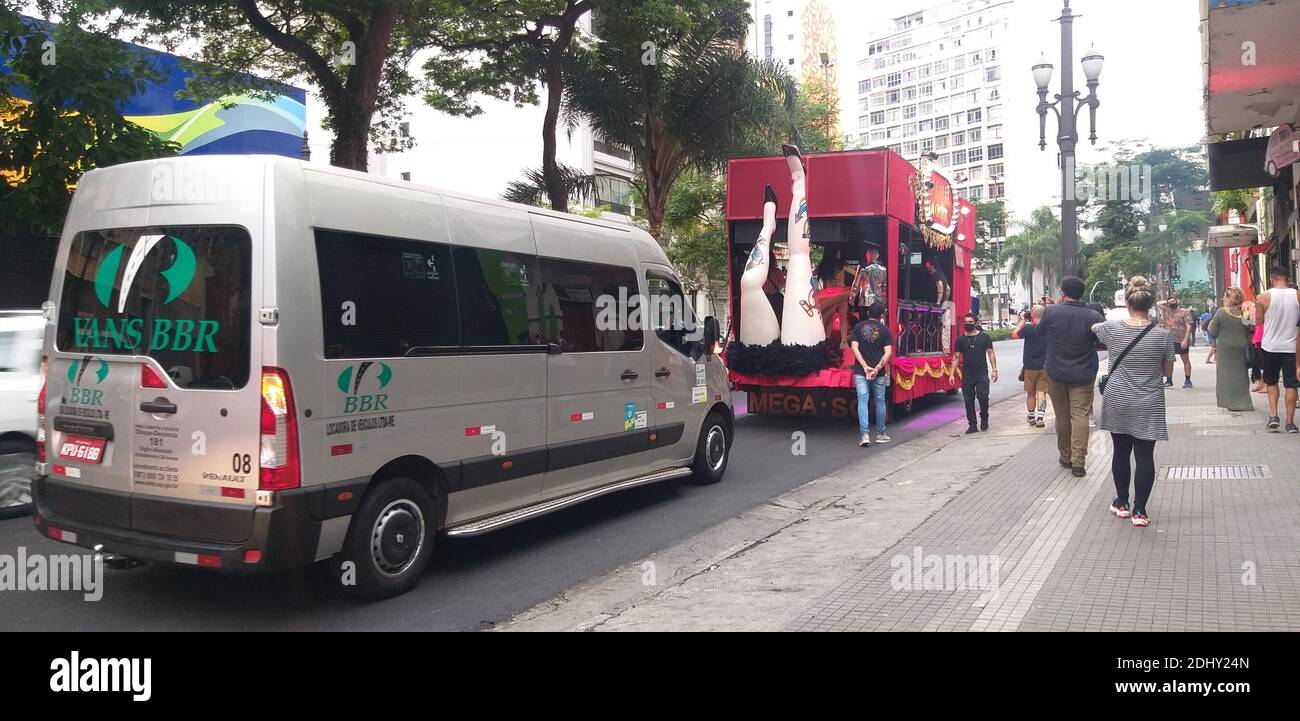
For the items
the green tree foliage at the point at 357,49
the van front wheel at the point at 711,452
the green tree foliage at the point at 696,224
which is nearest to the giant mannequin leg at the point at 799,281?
the van front wheel at the point at 711,452

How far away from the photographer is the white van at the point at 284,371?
488cm

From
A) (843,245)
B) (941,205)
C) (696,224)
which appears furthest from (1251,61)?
(696,224)

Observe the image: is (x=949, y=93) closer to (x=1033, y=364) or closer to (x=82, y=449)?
(x=1033, y=364)

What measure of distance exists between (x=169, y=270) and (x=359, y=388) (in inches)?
47.2

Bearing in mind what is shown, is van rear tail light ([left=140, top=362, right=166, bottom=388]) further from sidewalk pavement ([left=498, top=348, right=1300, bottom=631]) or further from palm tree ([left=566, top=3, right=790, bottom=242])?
palm tree ([left=566, top=3, right=790, bottom=242])

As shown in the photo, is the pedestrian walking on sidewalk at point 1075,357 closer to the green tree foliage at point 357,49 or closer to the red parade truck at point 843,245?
the red parade truck at point 843,245

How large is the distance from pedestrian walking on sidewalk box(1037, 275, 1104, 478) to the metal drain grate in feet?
2.61

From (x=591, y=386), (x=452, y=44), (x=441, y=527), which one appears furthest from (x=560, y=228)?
(x=452, y=44)

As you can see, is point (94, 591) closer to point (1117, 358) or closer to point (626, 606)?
point (626, 606)

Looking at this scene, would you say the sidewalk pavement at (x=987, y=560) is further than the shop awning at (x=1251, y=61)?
No

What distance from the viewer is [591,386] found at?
289 inches

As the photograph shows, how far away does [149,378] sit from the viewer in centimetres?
505

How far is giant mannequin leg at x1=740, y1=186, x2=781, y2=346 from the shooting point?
12.4m

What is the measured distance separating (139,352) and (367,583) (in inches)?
71.0
